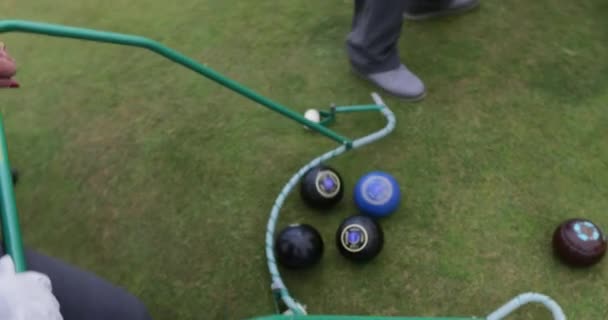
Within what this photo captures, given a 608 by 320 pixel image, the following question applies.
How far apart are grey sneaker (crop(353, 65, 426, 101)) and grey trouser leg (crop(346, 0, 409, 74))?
3 cm

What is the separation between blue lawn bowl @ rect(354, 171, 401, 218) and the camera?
1680 millimetres

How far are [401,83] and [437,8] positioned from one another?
53 centimetres

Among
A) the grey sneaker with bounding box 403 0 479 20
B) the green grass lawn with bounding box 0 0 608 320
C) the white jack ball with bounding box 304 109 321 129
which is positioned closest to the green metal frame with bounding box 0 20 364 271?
the white jack ball with bounding box 304 109 321 129

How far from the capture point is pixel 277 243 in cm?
161

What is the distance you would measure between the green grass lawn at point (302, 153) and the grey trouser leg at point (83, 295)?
0.59 m

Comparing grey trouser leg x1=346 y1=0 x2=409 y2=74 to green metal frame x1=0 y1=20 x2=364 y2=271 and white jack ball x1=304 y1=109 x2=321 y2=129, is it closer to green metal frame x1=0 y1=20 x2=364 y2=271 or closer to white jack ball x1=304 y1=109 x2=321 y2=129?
white jack ball x1=304 y1=109 x2=321 y2=129

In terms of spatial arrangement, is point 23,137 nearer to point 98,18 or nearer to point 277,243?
point 98,18

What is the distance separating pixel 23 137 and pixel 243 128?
0.87m

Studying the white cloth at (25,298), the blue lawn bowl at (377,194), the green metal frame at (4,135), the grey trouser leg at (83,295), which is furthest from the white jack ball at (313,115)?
the white cloth at (25,298)

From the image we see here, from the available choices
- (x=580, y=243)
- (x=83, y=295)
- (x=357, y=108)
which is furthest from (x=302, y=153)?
(x=83, y=295)

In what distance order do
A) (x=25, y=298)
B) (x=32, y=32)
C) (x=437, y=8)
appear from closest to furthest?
(x=25, y=298)
(x=32, y=32)
(x=437, y=8)

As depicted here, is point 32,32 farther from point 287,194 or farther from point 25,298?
point 287,194

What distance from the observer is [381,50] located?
2053 mm

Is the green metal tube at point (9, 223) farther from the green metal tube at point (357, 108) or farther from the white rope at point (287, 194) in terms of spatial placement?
the green metal tube at point (357, 108)
